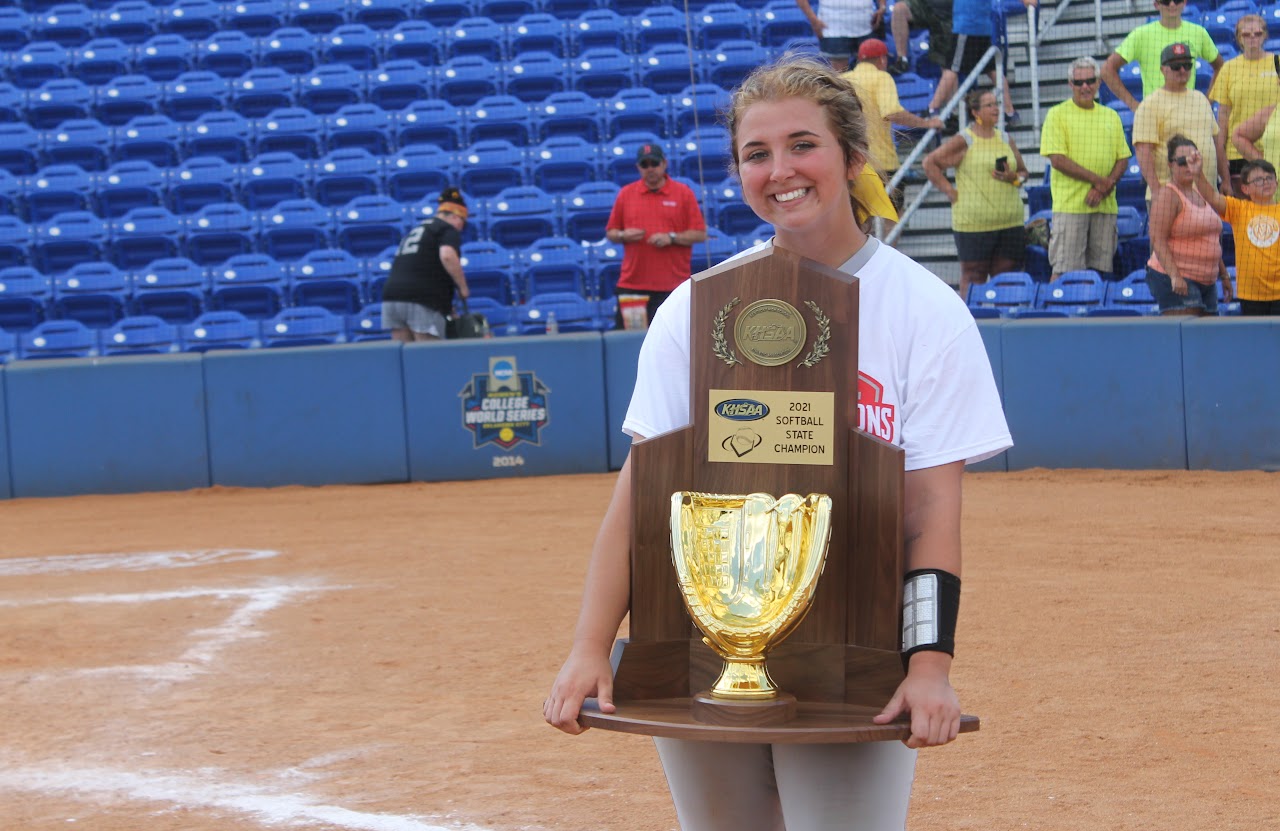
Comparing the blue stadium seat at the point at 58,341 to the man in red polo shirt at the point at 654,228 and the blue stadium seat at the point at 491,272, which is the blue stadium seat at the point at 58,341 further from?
the man in red polo shirt at the point at 654,228

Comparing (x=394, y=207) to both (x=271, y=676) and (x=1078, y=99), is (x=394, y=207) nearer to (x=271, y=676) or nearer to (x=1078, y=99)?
(x=1078, y=99)

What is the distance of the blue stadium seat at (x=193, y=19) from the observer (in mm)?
17719

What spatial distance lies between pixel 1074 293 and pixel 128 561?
22.7ft

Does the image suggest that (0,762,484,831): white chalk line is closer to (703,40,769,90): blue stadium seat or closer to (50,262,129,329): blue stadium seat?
(50,262,129,329): blue stadium seat

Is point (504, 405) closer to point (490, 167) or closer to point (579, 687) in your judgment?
point (490, 167)

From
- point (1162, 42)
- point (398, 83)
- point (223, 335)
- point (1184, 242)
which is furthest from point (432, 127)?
point (1184, 242)

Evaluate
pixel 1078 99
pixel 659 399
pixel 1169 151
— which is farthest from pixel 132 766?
pixel 1078 99

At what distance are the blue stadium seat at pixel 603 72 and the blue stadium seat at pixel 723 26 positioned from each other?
83 cm

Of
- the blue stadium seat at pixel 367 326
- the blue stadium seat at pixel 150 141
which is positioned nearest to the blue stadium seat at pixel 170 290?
the blue stadium seat at pixel 367 326

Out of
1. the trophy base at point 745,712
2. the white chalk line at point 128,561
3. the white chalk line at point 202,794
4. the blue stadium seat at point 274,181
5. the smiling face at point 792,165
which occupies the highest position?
the blue stadium seat at point 274,181

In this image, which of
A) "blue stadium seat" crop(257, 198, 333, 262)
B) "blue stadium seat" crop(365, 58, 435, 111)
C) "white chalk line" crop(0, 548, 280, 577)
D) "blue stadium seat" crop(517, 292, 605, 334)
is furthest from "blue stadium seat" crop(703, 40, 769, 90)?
"white chalk line" crop(0, 548, 280, 577)

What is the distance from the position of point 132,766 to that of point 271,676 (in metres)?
1.04

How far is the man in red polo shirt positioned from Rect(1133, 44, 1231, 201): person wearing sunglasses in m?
3.39

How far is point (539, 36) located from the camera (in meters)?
16.7
